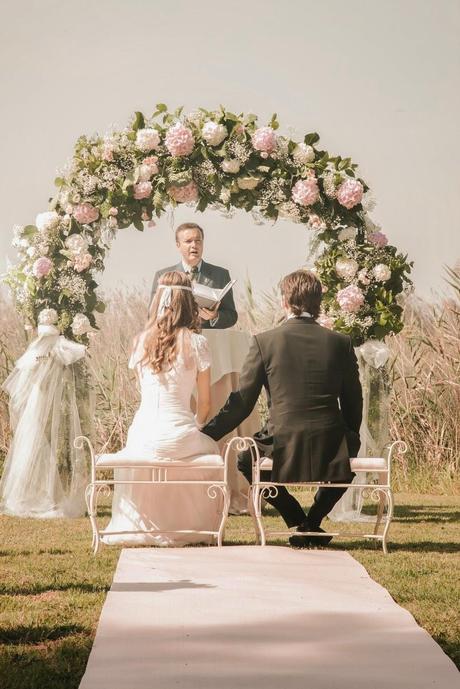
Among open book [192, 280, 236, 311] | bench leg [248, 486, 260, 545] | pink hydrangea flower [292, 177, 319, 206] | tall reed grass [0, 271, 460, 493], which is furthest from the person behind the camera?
tall reed grass [0, 271, 460, 493]

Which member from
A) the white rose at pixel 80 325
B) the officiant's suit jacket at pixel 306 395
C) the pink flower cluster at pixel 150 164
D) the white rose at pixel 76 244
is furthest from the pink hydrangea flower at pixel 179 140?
the officiant's suit jacket at pixel 306 395

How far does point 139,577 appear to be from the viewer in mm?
5148

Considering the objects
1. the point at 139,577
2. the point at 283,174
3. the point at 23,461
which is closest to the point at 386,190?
the point at 283,174

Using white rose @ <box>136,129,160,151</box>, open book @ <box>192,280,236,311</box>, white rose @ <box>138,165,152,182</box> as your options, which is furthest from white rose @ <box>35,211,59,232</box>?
open book @ <box>192,280,236,311</box>

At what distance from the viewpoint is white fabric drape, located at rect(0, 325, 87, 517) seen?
26.6ft

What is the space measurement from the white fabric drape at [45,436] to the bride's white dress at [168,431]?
1562 millimetres

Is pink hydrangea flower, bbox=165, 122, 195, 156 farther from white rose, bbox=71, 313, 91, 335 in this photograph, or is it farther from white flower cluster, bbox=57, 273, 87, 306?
white rose, bbox=71, 313, 91, 335

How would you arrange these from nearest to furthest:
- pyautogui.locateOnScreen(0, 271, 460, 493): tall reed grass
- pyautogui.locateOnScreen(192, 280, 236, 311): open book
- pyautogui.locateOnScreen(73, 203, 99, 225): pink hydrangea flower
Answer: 1. pyautogui.locateOnScreen(192, 280, 236, 311): open book
2. pyautogui.locateOnScreen(73, 203, 99, 225): pink hydrangea flower
3. pyautogui.locateOnScreen(0, 271, 460, 493): tall reed grass

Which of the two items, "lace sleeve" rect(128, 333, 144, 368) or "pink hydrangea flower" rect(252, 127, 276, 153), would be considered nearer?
"lace sleeve" rect(128, 333, 144, 368)

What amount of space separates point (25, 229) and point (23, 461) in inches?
67.3

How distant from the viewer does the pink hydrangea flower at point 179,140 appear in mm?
8016

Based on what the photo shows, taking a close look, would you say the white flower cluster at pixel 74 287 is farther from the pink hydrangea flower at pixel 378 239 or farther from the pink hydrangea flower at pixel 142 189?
the pink hydrangea flower at pixel 378 239

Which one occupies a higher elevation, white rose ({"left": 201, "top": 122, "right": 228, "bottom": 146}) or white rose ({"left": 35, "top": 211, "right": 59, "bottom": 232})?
white rose ({"left": 201, "top": 122, "right": 228, "bottom": 146})

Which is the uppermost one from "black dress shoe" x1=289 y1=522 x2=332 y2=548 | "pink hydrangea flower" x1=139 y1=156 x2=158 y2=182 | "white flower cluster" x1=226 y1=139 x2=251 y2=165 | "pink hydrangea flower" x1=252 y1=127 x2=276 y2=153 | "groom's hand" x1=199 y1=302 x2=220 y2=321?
"pink hydrangea flower" x1=252 y1=127 x2=276 y2=153
